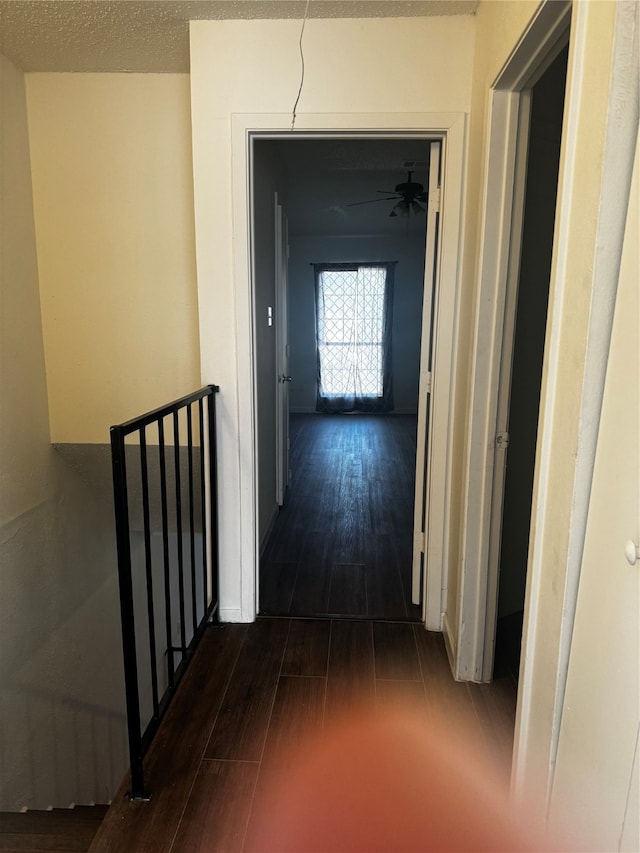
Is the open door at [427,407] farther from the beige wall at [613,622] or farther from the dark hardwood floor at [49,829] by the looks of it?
the dark hardwood floor at [49,829]

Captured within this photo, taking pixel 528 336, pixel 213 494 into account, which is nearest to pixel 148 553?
pixel 213 494

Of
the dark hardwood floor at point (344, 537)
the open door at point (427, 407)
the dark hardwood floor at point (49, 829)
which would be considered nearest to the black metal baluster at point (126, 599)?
the dark hardwood floor at point (49, 829)

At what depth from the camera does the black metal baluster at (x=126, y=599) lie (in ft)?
4.37

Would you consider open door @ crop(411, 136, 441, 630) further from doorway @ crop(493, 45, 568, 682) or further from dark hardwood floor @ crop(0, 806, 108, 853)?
dark hardwood floor @ crop(0, 806, 108, 853)

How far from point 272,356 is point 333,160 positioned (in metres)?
1.49

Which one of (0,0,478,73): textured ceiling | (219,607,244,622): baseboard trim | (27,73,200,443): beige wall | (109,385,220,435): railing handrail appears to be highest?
(0,0,478,73): textured ceiling

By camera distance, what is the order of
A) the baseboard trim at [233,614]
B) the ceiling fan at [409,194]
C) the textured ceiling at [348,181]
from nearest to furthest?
1. the baseboard trim at [233,614]
2. the textured ceiling at [348,181]
3. the ceiling fan at [409,194]

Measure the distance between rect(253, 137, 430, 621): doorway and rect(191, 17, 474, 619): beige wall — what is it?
17cm

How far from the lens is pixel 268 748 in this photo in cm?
162

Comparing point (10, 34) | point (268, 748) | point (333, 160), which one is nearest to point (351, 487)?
point (333, 160)

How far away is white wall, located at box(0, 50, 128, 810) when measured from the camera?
2371 millimetres

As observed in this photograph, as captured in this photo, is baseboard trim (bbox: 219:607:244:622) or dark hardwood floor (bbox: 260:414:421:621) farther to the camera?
dark hardwood floor (bbox: 260:414:421:621)

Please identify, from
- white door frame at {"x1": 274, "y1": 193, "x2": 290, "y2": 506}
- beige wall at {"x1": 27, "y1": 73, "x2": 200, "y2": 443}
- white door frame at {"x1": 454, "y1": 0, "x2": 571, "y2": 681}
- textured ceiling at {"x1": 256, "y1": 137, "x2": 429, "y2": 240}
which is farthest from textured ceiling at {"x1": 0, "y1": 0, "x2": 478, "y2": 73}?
white door frame at {"x1": 274, "y1": 193, "x2": 290, "y2": 506}

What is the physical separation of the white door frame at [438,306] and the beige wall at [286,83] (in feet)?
0.03
